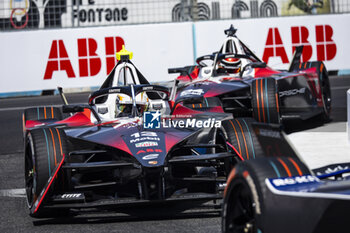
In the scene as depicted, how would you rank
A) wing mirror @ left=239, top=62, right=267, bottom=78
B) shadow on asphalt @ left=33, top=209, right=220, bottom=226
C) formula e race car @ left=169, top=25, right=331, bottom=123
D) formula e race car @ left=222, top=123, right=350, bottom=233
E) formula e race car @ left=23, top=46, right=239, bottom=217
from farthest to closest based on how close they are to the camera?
wing mirror @ left=239, top=62, right=267, bottom=78 → formula e race car @ left=169, top=25, right=331, bottom=123 → shadow on asphalt @ left=33, top=209, right=220, bottom=226 → formula e race car @ left=23, top=46, right=239, bottom=217 → formula e race car @ left=222, top=123, right=350, bottom=233

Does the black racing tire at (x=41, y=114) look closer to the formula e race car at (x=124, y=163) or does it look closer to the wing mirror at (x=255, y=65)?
the formula e race car at (x=124, y=163)

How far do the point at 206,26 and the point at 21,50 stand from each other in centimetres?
445

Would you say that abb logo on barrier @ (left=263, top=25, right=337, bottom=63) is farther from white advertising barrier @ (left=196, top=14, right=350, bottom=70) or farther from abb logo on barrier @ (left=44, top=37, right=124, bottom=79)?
abb logo on barrier @ (left=44, top=37, right=124, bottom=79)

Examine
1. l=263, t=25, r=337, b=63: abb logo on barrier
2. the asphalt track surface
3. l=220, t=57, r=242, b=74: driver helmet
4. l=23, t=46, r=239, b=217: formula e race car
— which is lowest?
the asphalt track surface

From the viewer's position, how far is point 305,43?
17797 mm

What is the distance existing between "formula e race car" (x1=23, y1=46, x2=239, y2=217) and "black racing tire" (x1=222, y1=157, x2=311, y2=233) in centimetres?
190

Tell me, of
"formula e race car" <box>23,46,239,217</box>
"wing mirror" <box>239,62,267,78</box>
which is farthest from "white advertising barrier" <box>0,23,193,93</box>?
"formula e race car" <box>23,46,239,217</box>

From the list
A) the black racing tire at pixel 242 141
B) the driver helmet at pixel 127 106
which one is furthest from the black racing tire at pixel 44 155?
the black racing tire at pixel 242 141

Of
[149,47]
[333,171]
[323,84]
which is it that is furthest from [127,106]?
[149,47]

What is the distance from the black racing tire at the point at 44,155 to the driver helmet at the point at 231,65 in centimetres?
614

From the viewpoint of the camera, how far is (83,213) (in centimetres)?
602

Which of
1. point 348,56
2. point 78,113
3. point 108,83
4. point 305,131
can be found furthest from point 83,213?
point 348,56

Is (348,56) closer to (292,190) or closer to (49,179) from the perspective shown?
(49,179)

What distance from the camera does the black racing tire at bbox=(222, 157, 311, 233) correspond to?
324 centimetres
